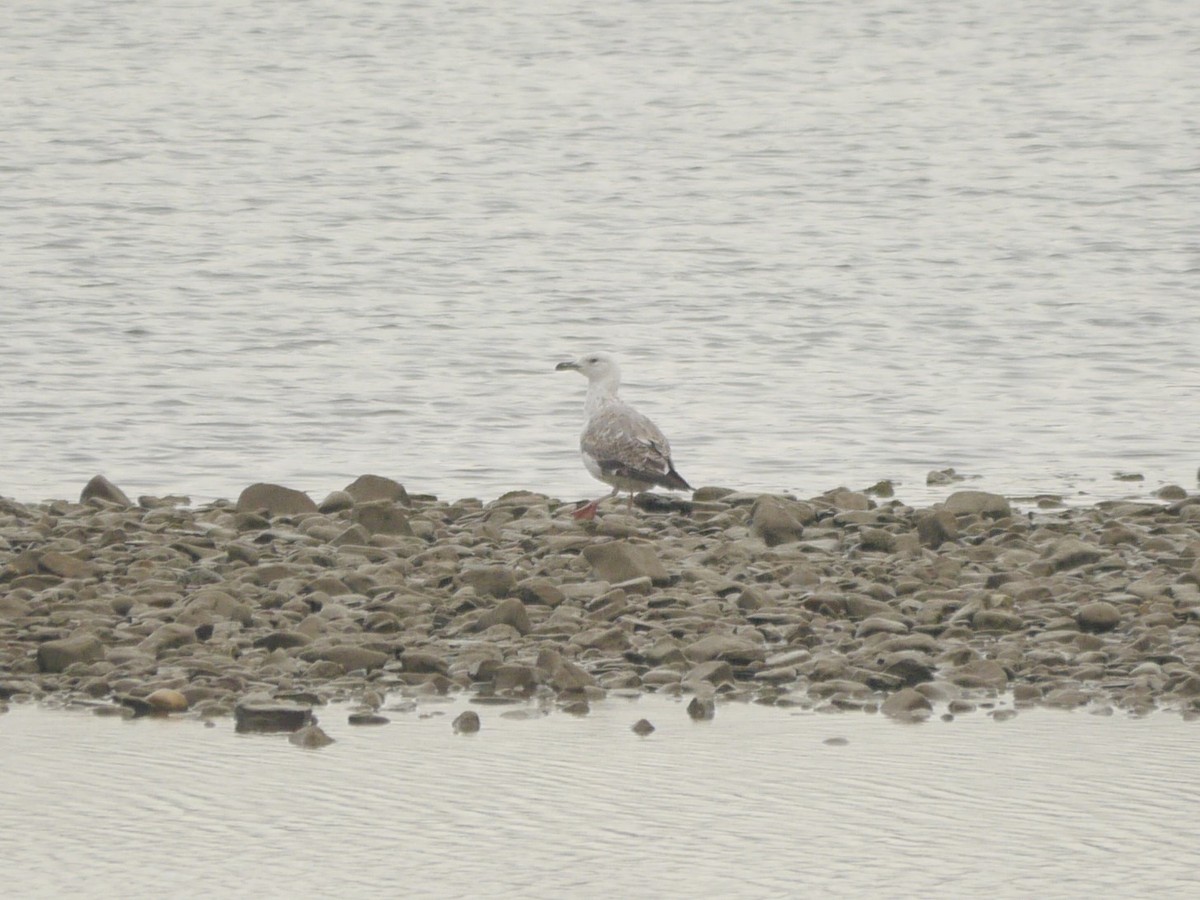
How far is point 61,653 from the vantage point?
9.36 meters

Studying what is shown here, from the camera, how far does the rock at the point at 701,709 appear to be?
887 cm

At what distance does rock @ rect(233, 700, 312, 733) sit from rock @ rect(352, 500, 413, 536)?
3.49 meters

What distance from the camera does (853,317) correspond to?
23.6m

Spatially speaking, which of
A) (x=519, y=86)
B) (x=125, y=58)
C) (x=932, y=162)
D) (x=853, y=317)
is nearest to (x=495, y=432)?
(x=853, y=317)

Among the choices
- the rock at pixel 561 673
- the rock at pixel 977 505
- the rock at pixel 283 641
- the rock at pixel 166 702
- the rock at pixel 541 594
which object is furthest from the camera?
the rock at pixel 977 505

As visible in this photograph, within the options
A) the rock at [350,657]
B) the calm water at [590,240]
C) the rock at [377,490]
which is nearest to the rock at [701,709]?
the rock at [350,657]

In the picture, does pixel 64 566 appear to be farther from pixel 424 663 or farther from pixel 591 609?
pixel 591 609

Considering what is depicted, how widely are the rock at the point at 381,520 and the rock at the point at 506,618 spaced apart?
2225 millimetres

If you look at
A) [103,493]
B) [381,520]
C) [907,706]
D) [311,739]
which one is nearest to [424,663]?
[311,739]

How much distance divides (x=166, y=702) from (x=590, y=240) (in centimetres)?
2121

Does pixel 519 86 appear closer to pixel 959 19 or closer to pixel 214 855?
pixel 959 19

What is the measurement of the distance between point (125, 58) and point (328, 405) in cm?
3038

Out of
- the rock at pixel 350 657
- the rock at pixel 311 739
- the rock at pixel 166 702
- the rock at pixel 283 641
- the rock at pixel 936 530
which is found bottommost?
the rock at pixel 311 739

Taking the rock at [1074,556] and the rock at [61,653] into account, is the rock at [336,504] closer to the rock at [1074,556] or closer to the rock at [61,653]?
the rock at [61,653]
